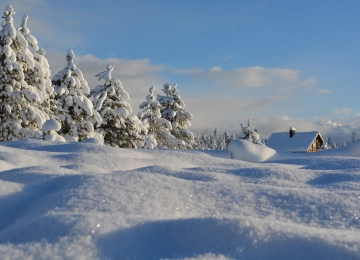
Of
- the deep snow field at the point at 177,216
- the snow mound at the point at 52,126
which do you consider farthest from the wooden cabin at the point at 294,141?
the deep snow field at the point at 177,216

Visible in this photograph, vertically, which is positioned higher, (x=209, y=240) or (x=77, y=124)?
(x=77, y=124)

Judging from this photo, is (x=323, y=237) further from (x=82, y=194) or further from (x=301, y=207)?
(x=82, y=194)

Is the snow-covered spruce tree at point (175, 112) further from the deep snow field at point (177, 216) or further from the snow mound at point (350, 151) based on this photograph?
the deep snow field at point (177, 216)

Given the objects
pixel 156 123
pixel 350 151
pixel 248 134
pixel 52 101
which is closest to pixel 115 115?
pixel 52 101

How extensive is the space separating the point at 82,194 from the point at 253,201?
1.16m

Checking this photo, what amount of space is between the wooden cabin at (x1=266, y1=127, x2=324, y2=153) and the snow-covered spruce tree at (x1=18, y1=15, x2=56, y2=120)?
26164 millimetres

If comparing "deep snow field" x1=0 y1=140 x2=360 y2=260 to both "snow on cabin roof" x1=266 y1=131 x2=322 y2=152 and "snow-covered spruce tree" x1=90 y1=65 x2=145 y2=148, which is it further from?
"snow on cabin roof" x1=266 y1=131 x2=322 y2=152

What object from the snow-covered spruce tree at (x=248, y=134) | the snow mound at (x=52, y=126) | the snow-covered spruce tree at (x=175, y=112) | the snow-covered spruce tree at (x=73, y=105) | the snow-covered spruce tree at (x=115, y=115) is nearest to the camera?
the snow mound at (x=52, y=126)

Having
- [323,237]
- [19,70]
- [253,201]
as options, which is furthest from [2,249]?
[19,70]

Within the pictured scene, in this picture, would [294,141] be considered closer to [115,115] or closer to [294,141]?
[294,141]

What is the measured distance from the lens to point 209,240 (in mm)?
1631

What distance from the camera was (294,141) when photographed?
3925cm

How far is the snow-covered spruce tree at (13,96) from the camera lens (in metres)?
16.6

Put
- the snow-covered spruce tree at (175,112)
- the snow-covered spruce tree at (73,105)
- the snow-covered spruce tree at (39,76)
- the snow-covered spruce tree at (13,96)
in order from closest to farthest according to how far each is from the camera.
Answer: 1. the snow-covered spruce tree at (13,96)
2. the snow-covered spruce tree at (39,76)
3. the snow-covered spruce tree at (73,105)
4. the snow-covered spruce tree at (175,112)
